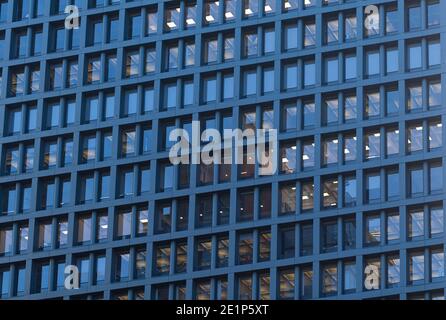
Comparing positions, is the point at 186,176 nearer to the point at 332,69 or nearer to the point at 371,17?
the point at 332,69

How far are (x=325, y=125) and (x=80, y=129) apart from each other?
1486cm

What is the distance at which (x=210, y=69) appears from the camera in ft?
259

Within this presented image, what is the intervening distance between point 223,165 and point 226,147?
1.05m

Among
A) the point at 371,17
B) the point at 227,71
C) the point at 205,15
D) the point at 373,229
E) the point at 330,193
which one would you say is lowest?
the point at 373,229

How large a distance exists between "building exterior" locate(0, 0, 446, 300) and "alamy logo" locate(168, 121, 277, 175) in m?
0.46

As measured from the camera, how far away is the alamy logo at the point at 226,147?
2977 inches

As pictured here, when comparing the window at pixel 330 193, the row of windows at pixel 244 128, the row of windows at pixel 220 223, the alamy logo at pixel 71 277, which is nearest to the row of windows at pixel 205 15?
the row of windows at pixel 244 128

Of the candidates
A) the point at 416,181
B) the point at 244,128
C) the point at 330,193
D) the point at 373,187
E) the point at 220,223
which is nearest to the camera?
the point at 416,181

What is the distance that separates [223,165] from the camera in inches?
3009

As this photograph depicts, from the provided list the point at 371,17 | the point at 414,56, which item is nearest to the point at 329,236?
the point at 414,56

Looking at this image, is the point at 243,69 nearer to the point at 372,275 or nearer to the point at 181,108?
the point at 181,108

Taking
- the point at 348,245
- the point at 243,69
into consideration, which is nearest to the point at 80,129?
the point at 243,69

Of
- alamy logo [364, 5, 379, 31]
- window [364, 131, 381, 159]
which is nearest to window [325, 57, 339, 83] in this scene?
alamy logo [364, 5, 379, 31]

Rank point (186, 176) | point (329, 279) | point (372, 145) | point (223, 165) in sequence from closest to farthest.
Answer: point (329, 279) → point (372, 145) → point (223, 165) → point (186, 176)
